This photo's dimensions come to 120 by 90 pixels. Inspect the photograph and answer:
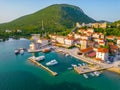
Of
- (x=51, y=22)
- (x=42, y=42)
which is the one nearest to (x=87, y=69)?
(x=42, y=42)

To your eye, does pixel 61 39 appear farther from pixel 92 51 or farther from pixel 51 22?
pixel 51 22

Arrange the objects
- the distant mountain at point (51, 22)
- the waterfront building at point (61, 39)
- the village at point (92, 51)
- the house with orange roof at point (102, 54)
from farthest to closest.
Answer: the distant mountain at point (51, 22) < the waterfront building at point (61, 39) < the house with orange roof at point (102, 54) < the village at point (92, 51)

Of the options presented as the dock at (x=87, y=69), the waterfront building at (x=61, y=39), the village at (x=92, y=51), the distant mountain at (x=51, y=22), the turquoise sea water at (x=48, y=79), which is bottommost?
the turquoise sea water at (x=48, y=79)

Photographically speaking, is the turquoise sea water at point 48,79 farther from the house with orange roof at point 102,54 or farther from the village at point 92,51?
the house with orange roof at point 102,54

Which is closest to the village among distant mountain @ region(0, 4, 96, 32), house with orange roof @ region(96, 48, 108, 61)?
house with orange roof @ region(96, 48, 108, 61)

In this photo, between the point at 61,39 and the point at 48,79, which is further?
the point at 61,39

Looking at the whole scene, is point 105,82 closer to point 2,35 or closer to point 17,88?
point 17,88

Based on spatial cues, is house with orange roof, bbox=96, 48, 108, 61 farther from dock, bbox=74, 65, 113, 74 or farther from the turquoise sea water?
the turquoise sea water

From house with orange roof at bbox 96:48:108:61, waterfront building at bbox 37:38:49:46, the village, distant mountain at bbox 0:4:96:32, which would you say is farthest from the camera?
distant mountain at bbox 0:4:96:32

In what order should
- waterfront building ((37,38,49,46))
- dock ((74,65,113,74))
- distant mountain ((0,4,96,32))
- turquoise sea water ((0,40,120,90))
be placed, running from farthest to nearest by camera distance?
distant mountain ((0,4,96,32)), waterfront building ((37,38,49,46)), dock ((74,65,113,74)), turquoise sea water ((0,40,120,90))

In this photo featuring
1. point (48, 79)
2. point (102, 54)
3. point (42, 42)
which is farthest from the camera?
point (42, 42)

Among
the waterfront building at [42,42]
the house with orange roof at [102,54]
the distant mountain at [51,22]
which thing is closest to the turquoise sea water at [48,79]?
the house with orange roof at [102,54]
